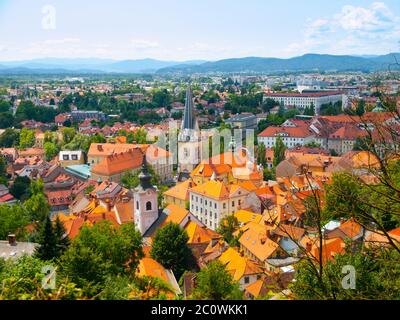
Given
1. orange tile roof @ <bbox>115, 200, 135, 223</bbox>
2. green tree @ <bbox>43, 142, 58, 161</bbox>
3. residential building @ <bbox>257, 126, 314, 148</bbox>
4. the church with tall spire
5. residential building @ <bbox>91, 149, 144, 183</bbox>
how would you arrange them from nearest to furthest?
orange tile roof @ <bbox>115, 200, 135, 223</bbox>
residential building @ <bbox>91, 149, 144, 183</bbox>
the church with tall spire
green tree @ <bbox>43, 142, 58, 161</bbox>
residential building @ <bbox>257, 126, 314, 148</bbox>

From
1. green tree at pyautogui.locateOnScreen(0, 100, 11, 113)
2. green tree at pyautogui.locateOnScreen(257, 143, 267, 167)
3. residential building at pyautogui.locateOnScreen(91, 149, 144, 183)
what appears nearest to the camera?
residential building at pyautogui.locateOnScreen(91, 149, 144, 183)

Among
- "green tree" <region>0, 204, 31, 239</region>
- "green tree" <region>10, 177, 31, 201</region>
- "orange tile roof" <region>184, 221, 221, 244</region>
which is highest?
"green tree" <region>0, 204, 31, 239</region>

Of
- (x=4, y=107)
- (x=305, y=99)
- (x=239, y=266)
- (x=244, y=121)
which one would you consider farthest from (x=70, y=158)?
(x=305, y=99)

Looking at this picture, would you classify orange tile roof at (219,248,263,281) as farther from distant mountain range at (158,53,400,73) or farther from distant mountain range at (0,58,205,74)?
distant mountain range at (158,53,400,73)


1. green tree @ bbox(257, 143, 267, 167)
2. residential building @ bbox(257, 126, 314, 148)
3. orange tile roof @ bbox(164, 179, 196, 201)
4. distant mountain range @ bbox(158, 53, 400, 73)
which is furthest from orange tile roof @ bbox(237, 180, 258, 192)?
distant mountain range @ bbox(158, 53, 400, 73)

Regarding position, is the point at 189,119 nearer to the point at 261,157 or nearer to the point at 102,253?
the point at 261,157
